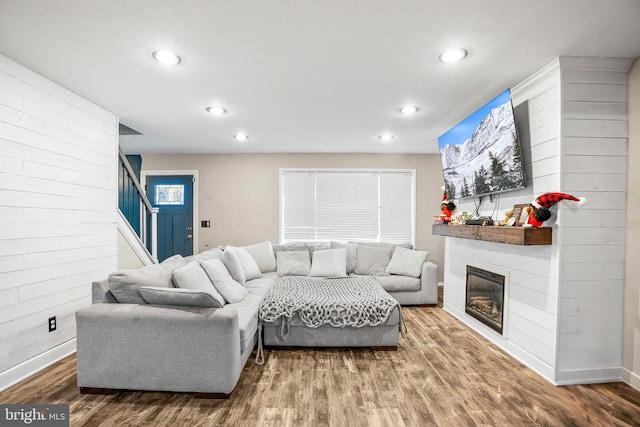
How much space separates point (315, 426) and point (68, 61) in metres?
3.02

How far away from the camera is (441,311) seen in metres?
3.98

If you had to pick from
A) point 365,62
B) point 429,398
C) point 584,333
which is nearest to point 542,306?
point 584,333

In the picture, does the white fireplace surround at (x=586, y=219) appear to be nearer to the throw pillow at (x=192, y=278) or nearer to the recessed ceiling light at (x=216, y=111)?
the throw pillow at (x=192, y=278)

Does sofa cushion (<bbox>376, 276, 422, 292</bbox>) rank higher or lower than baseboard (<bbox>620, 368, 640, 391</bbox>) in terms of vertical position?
higher

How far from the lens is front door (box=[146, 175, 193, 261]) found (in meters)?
5.28

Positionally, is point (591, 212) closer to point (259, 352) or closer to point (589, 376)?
point (589, 376)

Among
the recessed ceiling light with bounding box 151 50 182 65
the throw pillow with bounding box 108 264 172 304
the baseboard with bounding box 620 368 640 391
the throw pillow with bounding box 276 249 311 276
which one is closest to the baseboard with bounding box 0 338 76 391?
the throw pillow with bounding box 108 264 172 304

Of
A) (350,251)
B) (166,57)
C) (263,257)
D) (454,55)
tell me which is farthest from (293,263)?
(454,55)

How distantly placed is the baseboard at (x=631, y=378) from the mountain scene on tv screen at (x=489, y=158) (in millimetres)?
1553

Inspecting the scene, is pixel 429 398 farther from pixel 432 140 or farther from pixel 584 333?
pixel 432 140

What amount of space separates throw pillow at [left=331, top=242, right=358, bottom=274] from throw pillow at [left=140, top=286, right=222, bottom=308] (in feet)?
9.17

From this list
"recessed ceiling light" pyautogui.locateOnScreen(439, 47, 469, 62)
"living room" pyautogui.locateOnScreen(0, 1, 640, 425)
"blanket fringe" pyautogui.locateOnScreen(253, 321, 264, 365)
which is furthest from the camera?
"blanket fringe" pyautogui.locateOnScreen(253, 321, 264, 365)

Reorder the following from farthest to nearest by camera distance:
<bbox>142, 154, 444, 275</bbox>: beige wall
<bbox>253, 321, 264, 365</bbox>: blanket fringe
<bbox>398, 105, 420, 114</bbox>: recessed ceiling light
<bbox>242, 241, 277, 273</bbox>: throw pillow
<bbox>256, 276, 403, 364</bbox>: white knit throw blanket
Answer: <bbox>142, 154, 444, 275</bbox>: beige wall
<bbox>242, 241, 277, 273</bbox>: throw pillow
<bbox>398, 105, 420, 114</bbox>: recessed ceiling light
<bbox>256, 276, 403, 364</bbox>: white knit throw blanket
<bbox>253, 321, 264, 365</bbox>: blanket fringe

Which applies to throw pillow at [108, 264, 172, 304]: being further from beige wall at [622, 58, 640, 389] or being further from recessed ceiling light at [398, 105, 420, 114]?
beige wall at [622, 58, 640, 389]
